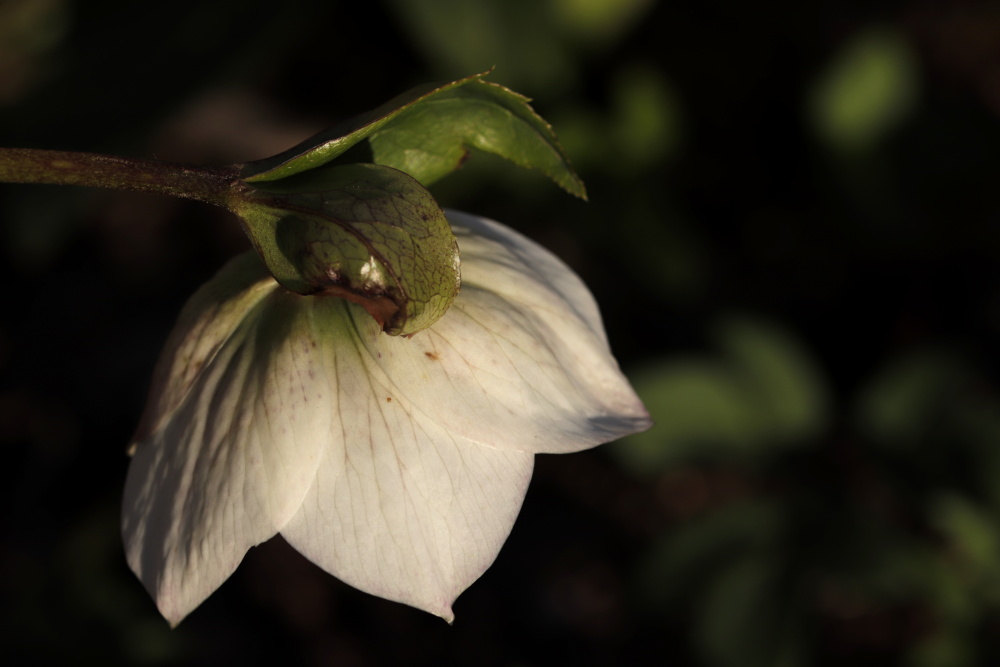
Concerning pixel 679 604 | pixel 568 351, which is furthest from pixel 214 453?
pixel 679 604

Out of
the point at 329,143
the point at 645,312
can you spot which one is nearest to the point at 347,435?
the point at 329,143

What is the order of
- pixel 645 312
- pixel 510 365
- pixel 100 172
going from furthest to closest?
pixel 645 312
pixel 510 365
pixel 100 172

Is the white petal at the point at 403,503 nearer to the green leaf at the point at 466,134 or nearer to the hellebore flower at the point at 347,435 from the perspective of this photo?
the hellebore flower at the point at 347,435

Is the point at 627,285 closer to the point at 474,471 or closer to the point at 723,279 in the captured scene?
the point at 723,279

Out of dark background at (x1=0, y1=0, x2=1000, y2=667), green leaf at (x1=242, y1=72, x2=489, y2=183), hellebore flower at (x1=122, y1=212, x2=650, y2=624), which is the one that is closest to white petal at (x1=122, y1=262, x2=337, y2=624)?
hellebore flower at (x1=122, y1=212, x2=650, y2=624)

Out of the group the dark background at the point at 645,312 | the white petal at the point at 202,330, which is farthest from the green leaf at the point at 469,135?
the dark background at the point at 645,312

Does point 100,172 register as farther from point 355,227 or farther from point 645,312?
point 645,312
